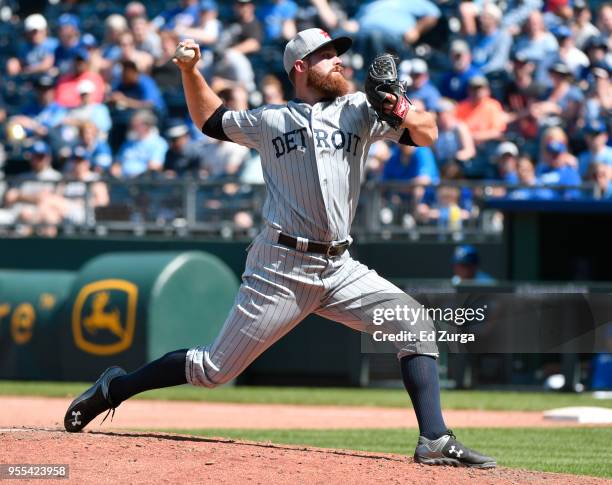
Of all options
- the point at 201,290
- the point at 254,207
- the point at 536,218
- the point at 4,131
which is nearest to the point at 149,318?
the point at 201,290

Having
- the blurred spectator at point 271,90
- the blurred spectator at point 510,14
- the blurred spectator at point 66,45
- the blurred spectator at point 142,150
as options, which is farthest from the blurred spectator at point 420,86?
the blurred spectator at point 66,45

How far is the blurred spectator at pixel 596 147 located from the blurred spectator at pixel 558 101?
73cm

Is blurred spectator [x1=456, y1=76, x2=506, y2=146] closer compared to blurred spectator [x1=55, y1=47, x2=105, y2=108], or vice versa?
blurred spectator [x1=456, y1=76, x2=506, y2=146]

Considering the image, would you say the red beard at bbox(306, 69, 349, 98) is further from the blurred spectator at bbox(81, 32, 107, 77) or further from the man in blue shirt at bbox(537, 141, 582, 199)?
the blurred spectator at bbox(81, 32, 107, 77)

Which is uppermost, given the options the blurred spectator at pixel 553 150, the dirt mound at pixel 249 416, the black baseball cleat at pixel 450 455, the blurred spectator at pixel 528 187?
the blurred spectator at pixel 553 150

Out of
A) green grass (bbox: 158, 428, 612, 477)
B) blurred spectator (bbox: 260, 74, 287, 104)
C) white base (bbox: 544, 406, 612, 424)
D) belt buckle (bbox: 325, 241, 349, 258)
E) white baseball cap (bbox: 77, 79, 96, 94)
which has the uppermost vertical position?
white baseball cap (bbox: 77, 79, 96, 94)

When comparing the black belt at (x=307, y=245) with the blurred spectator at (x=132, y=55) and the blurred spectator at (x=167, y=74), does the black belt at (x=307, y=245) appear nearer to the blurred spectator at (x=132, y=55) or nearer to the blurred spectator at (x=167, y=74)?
the blurred spectator at (x=167, y=74)

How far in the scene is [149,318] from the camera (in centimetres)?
1230

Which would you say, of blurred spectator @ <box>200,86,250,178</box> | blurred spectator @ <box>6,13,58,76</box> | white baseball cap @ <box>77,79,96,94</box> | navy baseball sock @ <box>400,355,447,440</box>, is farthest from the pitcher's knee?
blurred spectator @ <box>6,13,58,76</box>

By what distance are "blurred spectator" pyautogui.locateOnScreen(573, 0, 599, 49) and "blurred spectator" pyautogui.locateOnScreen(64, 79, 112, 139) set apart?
573cm

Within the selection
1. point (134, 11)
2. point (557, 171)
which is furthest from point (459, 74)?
point (134, 11)

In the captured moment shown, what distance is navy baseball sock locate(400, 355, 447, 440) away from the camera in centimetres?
594

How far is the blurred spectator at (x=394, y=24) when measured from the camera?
15125mm

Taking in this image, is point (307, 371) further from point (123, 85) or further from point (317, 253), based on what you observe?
point (317, 253)
